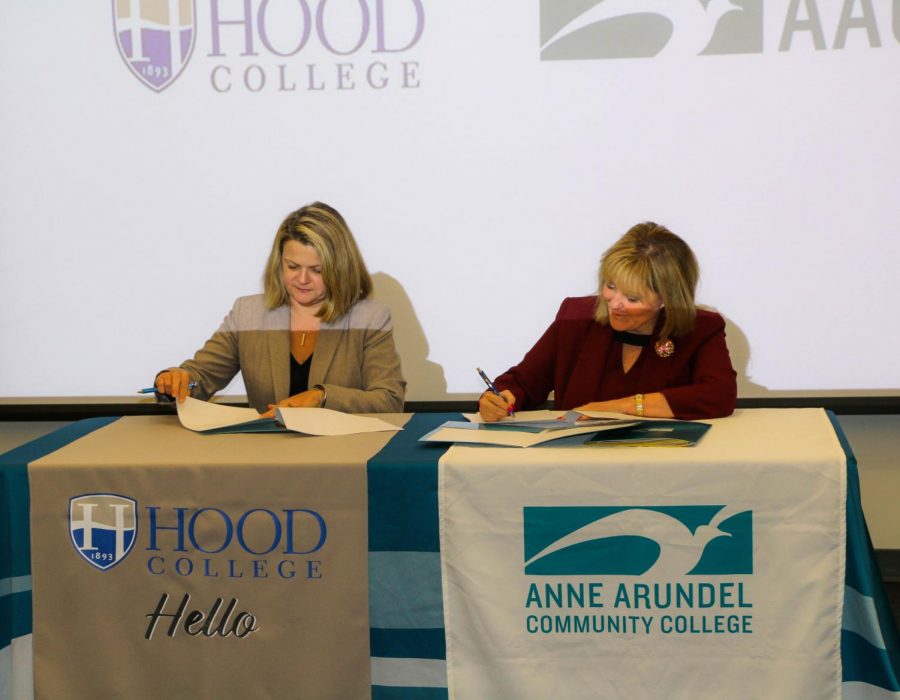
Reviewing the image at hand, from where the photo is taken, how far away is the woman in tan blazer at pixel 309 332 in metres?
2.68

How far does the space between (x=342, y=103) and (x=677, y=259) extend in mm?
1279

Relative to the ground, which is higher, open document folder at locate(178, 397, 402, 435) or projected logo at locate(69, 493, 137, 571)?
open document folder at locate(178, 397, 402, 435)

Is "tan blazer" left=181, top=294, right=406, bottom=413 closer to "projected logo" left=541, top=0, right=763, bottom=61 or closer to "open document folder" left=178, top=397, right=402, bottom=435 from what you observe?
"open document folder" left=178, top=397, right=402, bottom=435

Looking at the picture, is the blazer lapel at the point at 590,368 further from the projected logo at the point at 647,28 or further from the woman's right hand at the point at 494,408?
the projected logo at the point at 647,28

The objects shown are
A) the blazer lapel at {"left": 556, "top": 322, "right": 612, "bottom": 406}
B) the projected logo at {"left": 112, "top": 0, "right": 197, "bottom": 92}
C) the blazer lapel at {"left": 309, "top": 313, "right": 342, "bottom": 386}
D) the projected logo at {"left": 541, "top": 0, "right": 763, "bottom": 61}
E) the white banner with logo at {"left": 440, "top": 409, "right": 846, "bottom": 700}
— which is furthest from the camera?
the projected logo at {"left": 112, "top": 0, "right": 197, "bottom": 92}

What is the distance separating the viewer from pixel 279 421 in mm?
2115

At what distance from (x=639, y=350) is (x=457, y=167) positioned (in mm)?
988

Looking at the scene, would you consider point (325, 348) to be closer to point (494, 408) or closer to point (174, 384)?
point (174, 384)

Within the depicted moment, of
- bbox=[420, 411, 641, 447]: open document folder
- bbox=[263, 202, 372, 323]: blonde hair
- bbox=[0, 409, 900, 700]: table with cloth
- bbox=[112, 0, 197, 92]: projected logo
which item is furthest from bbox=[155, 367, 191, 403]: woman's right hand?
bbox=[112, 0, 197, 92]: projected logo

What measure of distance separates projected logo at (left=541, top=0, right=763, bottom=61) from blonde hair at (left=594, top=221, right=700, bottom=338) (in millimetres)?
904

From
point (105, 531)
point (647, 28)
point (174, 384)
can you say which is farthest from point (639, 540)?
point (647, 28)

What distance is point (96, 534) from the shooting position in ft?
6.23

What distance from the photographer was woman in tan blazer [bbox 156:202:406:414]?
106 inches

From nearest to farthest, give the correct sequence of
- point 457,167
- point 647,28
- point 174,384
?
point 174,384
point 647,28
point 457,167
